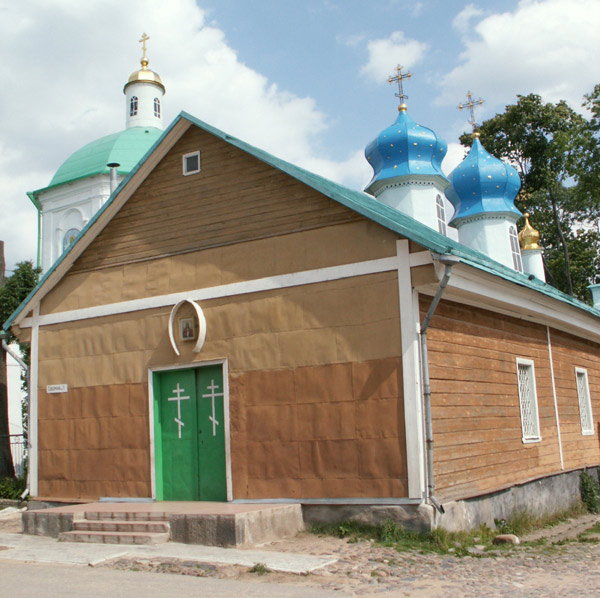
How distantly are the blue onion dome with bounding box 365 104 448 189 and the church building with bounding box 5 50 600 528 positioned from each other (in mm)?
6962

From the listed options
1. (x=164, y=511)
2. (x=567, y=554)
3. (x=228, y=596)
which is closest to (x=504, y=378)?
(x=567, y=554)

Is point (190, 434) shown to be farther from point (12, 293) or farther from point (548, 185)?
point (548, 185)

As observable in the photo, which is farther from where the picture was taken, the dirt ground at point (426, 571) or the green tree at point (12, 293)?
the green tree at point (12, 293)

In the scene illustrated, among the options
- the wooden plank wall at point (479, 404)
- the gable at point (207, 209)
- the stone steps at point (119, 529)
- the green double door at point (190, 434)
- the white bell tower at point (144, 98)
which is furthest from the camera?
the white bell tower at point (144, 98)

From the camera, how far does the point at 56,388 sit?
12.1m

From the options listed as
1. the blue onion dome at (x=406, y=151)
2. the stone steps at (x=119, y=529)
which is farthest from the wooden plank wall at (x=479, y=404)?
the blue onion dome at (x=406, y=151)

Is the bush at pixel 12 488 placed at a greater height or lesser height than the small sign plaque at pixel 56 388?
lesser

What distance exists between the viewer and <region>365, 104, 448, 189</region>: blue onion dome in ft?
63.6

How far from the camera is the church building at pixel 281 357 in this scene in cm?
918

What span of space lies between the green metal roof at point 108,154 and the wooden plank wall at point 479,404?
18.9 meters

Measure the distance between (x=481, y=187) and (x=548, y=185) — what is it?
40.7 feet

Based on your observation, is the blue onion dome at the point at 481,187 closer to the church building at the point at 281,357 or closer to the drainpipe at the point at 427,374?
the church building at the point at 281,357

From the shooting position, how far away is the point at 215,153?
1108 cm

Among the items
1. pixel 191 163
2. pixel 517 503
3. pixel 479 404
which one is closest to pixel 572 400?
pixel 517 503
